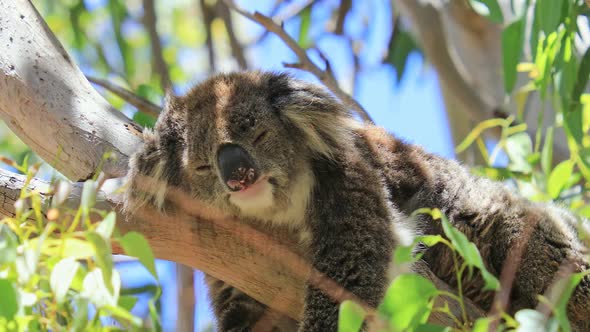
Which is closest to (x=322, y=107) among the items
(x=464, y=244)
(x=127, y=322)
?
(x=464, y=244)

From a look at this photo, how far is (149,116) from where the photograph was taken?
383cm

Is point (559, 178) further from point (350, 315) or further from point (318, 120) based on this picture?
point (350, 315)

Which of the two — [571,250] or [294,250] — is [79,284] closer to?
[294,250]

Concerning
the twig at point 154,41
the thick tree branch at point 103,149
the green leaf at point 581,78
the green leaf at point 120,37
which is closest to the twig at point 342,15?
the twig at point 154,41

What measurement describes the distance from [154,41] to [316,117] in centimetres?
251

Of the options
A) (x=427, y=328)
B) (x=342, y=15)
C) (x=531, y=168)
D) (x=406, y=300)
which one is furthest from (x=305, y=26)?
(x=406, y=300)

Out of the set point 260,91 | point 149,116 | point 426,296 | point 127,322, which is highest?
point 149,116

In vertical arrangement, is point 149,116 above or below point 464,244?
above

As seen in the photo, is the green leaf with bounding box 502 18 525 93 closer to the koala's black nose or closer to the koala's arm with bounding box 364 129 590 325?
the koala's arm with bounding box 364 129 590 325

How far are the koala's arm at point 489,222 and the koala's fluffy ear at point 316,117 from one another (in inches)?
7.3

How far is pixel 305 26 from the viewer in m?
6.04

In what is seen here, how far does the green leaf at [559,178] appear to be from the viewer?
325 cm

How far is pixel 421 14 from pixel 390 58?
78cm

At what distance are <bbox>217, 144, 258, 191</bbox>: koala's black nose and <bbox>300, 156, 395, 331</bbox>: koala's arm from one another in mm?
304
